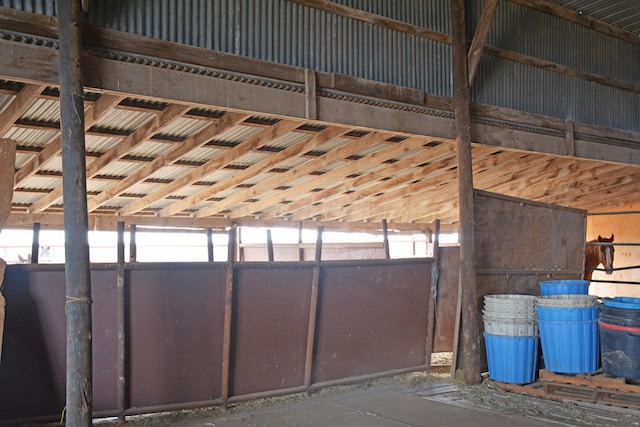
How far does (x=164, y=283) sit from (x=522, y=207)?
4077 mm

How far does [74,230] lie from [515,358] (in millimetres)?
4219

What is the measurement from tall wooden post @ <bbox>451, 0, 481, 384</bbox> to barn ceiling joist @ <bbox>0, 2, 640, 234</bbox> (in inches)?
7.3

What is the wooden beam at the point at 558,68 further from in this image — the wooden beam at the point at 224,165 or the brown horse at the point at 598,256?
the wooden beam at the point at 224,165

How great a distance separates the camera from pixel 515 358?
233 inches

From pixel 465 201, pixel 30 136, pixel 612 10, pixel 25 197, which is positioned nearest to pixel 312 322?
pixel 465 201

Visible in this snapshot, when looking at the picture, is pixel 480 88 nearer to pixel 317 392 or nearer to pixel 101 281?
pixel 317 392

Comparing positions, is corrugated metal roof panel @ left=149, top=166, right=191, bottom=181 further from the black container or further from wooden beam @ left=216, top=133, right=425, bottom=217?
the black container

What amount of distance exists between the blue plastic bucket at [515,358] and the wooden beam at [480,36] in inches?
108

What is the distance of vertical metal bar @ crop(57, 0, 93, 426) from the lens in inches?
152

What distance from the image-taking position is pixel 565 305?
18.8 ft

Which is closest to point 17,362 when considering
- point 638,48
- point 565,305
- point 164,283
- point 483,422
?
point 164,283

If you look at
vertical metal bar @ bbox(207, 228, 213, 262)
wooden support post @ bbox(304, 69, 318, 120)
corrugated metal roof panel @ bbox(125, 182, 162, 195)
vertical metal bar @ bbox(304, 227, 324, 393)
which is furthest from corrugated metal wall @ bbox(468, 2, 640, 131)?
corrugated metal roof panel @ bbox(125, 182, 162, 195)

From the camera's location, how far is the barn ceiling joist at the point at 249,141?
4.55m

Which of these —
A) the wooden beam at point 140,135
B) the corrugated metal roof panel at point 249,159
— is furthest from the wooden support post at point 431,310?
the wooden beam at point 140,135
